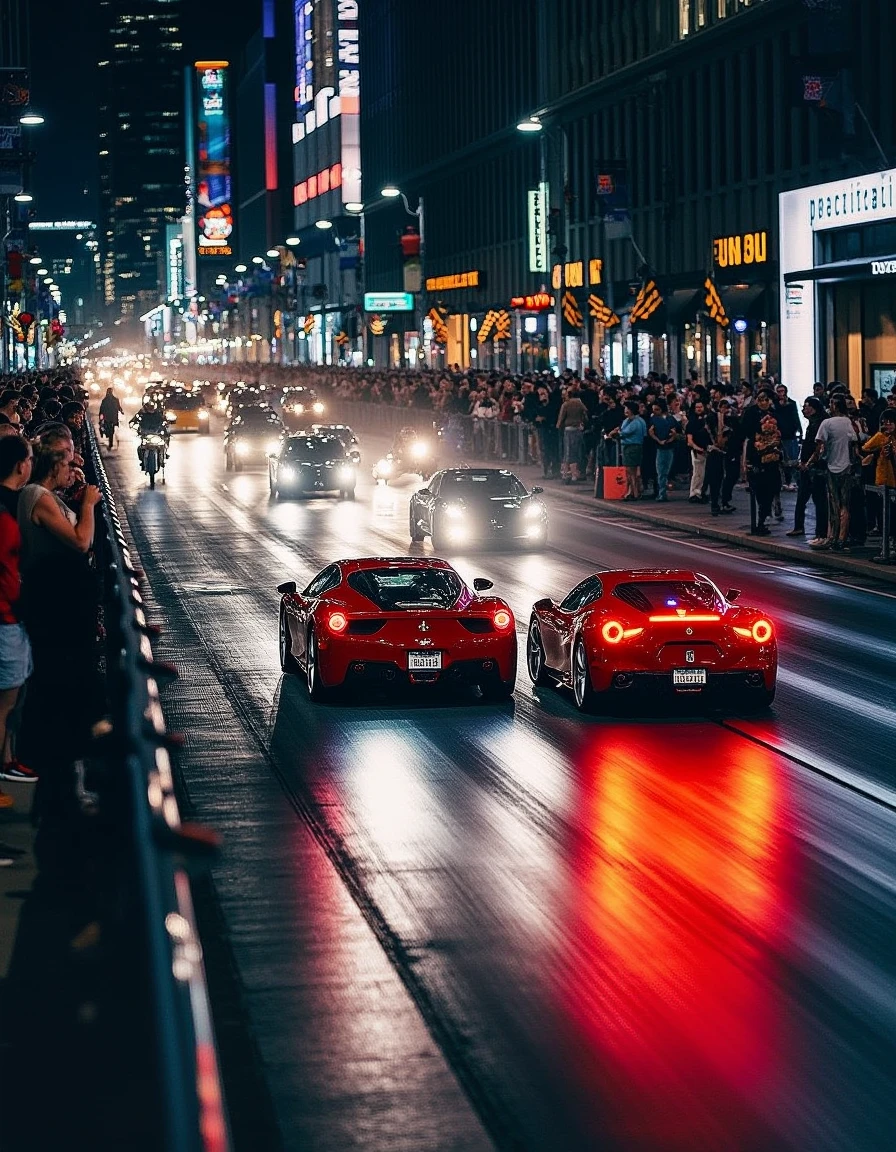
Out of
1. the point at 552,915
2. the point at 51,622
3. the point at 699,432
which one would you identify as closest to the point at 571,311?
the point at 699,432

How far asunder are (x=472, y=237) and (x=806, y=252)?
5315 centimetres

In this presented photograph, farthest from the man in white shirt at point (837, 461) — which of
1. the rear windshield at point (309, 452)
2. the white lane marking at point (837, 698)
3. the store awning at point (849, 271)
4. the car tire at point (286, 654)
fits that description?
the store awning at point (849, 271)

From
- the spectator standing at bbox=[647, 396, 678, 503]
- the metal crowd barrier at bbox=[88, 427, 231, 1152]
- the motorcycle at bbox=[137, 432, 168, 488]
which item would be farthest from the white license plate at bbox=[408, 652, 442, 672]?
the motorcycle at bbox=[137, 432, 168, 488]

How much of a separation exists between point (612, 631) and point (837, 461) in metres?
12.8

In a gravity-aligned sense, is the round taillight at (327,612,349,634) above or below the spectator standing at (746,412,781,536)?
below

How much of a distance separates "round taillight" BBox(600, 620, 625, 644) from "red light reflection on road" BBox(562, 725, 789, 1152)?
65.1 inches

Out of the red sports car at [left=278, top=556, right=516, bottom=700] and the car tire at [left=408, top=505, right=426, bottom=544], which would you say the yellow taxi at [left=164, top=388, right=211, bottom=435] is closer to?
the car tire at [left=408, top=505, right=426, bottom=544]

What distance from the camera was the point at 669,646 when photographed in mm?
16672

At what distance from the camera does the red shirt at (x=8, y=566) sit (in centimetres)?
1165

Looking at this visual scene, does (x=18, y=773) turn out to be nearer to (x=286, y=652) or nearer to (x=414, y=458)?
(x=286, y=652)

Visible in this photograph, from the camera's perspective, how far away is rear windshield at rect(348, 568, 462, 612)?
1770cm

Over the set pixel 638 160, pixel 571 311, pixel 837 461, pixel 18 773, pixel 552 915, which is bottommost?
→ pixel 552 915

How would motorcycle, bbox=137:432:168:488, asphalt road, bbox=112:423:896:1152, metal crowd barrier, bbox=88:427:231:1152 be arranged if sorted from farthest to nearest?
motorcycle, bbox=137:432:168:488 < asphalt road, bbox=112:423:896:1152 < metal crowd barrier, bbox=88:427:231:1152

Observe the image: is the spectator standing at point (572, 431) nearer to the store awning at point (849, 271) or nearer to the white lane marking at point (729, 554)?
the white lane marking at point (729, 554)
